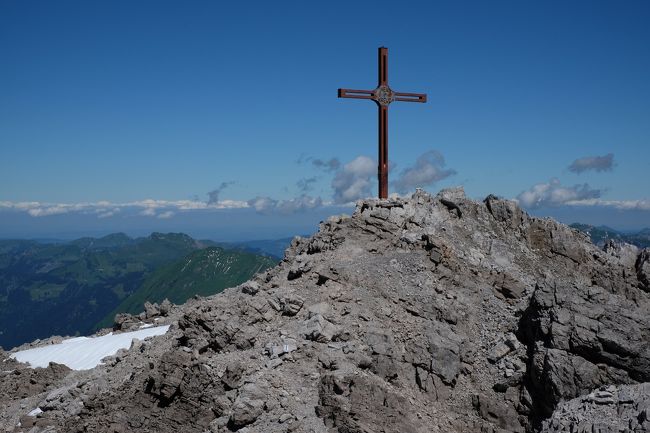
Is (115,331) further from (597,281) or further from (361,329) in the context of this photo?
(597,281)

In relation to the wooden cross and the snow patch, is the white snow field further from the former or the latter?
the wooden cross

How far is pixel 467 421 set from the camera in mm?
18125

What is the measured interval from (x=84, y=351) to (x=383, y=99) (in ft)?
71.2

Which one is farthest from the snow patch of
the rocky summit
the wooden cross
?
the wooden cross

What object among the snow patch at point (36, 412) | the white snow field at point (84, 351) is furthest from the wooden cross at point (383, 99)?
the snow patch at point (36, 412)

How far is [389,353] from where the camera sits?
62.4 ft

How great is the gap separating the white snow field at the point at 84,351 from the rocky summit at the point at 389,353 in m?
1.87

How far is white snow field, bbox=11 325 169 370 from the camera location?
27453mm

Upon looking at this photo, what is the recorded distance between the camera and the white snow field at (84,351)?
27.5m

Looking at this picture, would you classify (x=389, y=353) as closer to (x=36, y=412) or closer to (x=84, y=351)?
(x=36, y=412)

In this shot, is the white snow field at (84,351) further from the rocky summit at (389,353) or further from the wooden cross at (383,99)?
the wooden cross at (383,99)

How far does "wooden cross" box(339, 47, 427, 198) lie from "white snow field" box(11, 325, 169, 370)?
1448cm

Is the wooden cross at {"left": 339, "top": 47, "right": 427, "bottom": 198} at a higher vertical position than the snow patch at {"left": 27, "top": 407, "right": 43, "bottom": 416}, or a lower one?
higher

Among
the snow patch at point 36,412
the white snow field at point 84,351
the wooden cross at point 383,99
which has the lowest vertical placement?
the snow patch at point 36,412
